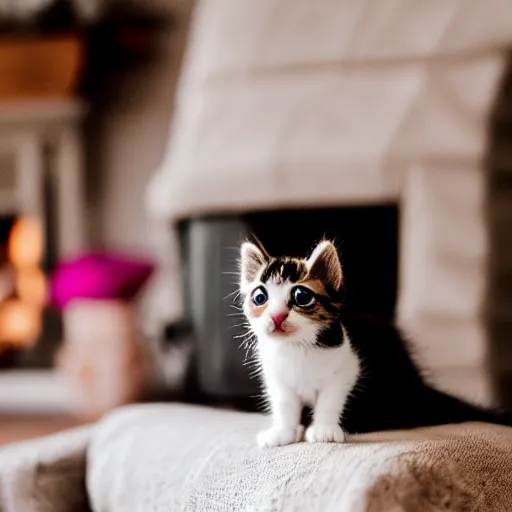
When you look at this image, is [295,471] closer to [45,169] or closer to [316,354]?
[316,354]

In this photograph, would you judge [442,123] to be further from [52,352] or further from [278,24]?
[52,352]

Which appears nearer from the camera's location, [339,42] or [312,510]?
[312,510]

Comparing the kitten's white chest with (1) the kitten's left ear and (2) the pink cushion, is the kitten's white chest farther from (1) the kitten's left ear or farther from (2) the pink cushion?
(2) the pink cushion

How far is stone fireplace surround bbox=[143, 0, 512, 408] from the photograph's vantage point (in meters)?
1.09

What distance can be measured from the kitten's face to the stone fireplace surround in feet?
1.97

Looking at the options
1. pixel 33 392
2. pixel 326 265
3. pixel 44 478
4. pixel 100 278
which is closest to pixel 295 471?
pixel 326 265

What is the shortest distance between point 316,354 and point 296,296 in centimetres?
5

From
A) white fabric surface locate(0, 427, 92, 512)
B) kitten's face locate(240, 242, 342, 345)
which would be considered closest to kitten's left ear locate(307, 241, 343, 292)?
kitten's face locate(240, 242, 342, 345)

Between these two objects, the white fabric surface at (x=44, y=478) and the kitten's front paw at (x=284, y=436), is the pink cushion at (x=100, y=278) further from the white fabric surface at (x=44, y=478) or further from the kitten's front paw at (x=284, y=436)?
the kitten's front paw at (x=284, y=436)

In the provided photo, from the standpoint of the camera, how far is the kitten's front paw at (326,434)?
50 cm

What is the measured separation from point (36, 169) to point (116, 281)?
58 cm

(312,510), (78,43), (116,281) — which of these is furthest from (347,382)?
(78,43)

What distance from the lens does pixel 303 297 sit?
475 millimetres

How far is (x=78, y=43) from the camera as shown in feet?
6.46
